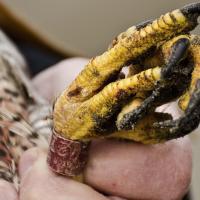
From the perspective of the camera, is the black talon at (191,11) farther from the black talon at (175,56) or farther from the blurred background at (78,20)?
the blurred background at (78,20)

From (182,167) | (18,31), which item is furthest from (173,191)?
(18,31)

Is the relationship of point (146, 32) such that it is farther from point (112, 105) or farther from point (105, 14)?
point (105, 14)

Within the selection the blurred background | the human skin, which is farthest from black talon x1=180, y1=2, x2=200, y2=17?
the blurred background

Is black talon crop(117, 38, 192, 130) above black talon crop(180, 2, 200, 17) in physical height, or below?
below

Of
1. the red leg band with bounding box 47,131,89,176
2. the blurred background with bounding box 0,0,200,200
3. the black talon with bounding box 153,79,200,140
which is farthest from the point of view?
the blurred background with bounding box 0,0,200,200

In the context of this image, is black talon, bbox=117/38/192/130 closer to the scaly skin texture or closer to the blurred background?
the scaly skin texture

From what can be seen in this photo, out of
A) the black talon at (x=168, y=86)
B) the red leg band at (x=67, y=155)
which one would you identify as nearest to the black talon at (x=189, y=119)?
the black talon at (x=168, y=86)

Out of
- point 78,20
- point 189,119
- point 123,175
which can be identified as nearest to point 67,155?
point 123,175

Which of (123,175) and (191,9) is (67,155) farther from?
(191,9)
